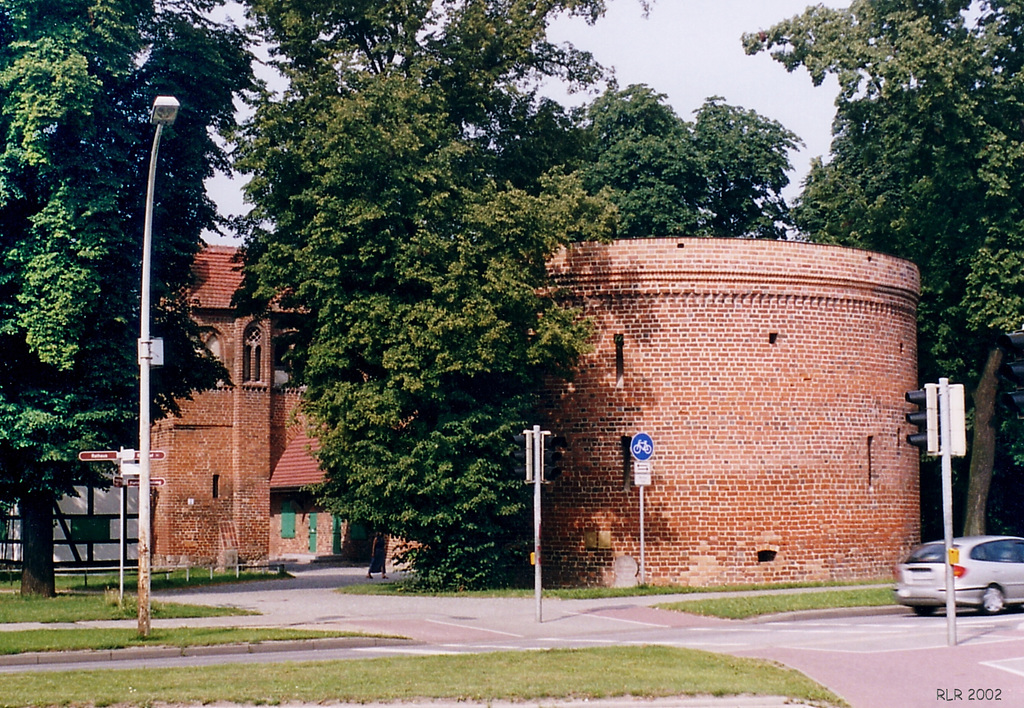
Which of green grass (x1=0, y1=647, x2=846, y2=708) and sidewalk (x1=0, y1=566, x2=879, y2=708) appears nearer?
green grass (x1=0, y1=647, x2=846, y2=708)

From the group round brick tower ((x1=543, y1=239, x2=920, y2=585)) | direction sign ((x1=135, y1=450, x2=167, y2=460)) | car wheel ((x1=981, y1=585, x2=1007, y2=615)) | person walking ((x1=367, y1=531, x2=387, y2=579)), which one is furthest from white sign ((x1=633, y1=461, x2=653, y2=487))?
person walking ((x1=367, y1=531, x2=387, y2=579))

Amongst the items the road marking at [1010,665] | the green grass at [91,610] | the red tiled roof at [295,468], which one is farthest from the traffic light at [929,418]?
the red tiled roof at [295,468]

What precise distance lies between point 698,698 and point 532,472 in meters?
10.2

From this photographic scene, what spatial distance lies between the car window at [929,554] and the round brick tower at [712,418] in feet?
23.3

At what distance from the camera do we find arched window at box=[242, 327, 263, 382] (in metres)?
48.2

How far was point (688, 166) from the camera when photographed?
5125 centimetres

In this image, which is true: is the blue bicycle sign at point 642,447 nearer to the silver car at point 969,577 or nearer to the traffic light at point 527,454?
the traffic light at point 527,454

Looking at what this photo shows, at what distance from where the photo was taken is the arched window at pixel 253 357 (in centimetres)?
4825

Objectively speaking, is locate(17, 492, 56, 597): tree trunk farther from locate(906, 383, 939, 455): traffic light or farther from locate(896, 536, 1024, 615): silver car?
locate(906, 383, 939, 455): traffic light

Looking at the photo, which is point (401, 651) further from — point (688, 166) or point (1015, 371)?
point (688, 166)

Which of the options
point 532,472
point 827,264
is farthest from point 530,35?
point 532,472

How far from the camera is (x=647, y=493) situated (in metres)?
29.8

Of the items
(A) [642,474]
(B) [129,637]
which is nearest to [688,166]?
(A) [642,474]

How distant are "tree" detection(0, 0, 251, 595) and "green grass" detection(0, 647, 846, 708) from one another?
13.9 m
